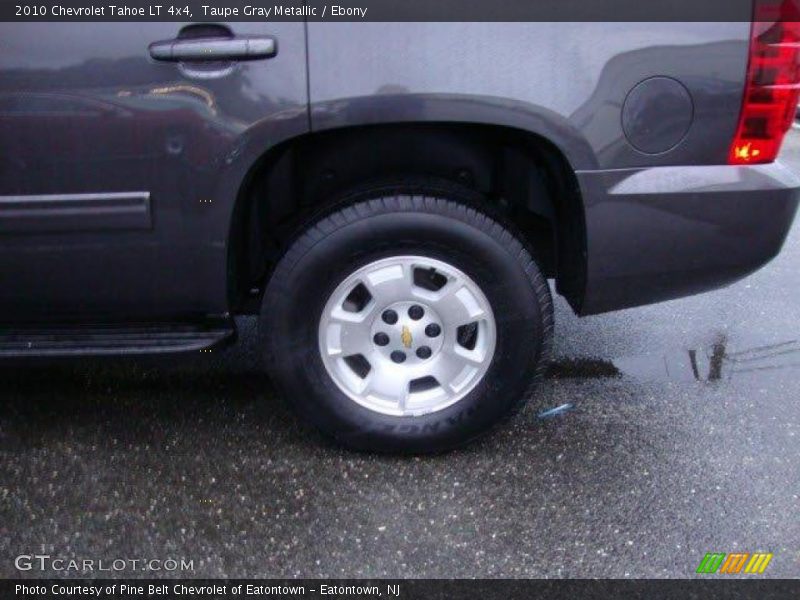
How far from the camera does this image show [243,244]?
2789 millimetres

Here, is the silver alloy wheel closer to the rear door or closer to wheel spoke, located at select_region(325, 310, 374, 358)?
wheel spoke, located at select_region(325, 310, 374, 358)

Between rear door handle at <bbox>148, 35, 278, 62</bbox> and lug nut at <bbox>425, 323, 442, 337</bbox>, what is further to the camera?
lug nut at <bbox>425, 323, 442, 337</bbox>

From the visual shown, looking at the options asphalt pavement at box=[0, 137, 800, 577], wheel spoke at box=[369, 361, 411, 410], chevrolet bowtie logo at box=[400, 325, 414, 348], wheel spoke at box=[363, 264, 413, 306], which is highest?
wheel spoke at box=[363, 264, 413, 306]

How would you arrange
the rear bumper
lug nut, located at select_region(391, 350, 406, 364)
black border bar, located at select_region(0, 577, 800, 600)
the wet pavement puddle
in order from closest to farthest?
black border bar, located at select_region(0, 577, 800, 600) < the rear bumper < lug nut, located at select_region(391, 350, 406, 364) < the wet pavement puddle

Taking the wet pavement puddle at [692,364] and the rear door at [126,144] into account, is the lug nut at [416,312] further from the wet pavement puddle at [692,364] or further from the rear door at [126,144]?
the wet pavement puddle at [692,364]

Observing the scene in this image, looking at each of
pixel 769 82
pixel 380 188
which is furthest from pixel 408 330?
pixel 769 82

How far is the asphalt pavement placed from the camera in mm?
2350

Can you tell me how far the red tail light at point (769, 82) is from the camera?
2.42 meters

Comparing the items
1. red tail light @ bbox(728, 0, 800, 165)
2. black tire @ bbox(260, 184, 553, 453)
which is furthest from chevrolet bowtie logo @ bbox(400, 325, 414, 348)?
red tail light @ bbox(728, 0, 800, 165)

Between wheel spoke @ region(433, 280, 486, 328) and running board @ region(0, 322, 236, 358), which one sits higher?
wheel spoke @ region(433, 280, 486, 328)

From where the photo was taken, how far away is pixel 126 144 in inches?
96.3

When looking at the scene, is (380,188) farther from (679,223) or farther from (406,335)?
(679,223)
